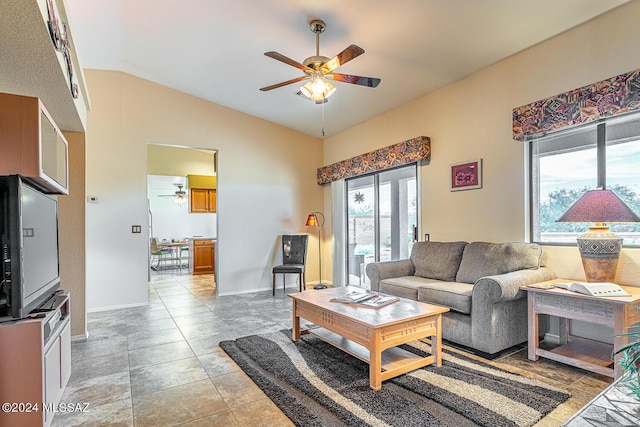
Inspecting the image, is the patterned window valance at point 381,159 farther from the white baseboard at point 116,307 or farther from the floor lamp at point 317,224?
the white baseboard at point 116,307

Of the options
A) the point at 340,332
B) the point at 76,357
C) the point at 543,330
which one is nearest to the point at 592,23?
the point at 543,330

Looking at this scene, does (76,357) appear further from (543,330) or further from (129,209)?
(543,330)

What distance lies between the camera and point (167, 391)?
7.82 feet

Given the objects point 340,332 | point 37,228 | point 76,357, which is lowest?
point 76,357

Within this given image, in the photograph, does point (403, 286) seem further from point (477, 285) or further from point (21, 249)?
point (21, 249)

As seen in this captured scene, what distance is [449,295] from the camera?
3.03 metres

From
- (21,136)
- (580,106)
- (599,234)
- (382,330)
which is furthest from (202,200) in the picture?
(599,234)

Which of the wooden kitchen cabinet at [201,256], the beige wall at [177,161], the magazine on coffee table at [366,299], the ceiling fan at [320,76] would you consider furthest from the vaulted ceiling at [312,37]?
the wooden kitchen cabinet at [201,256]

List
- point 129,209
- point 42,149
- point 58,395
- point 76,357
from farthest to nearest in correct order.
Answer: point 129,209 < point 76,357 < point 58,395 < point 42,149

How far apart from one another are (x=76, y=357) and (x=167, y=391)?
127cm

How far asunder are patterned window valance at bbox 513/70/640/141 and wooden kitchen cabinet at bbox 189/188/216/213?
697 centimetres

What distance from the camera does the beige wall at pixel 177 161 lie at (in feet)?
25.9

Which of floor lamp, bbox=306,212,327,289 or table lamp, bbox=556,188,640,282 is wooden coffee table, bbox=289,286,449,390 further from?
floor lamp, bbox=306,212,327,289

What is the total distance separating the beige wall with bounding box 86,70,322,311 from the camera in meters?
4.79
